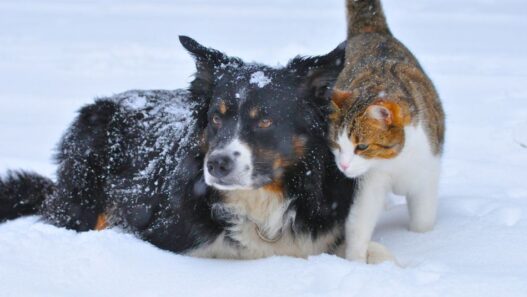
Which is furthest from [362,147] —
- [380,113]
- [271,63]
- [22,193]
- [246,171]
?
[271,63]

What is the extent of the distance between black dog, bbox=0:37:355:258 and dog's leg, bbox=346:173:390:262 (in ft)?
0.59

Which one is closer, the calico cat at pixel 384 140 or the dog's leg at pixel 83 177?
the calico cat at pixel 384 140

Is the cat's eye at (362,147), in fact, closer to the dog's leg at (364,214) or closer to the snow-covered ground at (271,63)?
the dog's leg at (364,214)

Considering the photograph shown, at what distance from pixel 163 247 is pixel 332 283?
4.59 feet

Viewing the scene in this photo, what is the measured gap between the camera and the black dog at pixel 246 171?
3852mm

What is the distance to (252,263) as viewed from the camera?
3674 millimetres

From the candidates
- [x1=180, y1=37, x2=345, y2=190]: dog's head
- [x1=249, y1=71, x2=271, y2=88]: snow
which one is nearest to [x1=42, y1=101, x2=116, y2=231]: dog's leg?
[x1=180, y1=37, x2=345, y2=190]: dog's head

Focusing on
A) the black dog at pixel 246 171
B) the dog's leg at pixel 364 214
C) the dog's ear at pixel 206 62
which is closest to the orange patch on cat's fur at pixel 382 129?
the dog's leg at pixel 364 214

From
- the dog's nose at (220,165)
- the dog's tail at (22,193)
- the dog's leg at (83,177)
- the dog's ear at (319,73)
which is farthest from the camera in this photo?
the dog's tail at (22,193)

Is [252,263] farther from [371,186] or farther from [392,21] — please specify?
[392,21]

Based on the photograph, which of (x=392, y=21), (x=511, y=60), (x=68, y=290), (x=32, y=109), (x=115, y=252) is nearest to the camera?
(x=68, y=290)

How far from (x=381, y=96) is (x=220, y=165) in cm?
108

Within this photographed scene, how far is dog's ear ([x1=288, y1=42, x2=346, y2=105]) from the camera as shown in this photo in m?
4.04

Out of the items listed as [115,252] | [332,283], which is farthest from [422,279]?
[115,252]
